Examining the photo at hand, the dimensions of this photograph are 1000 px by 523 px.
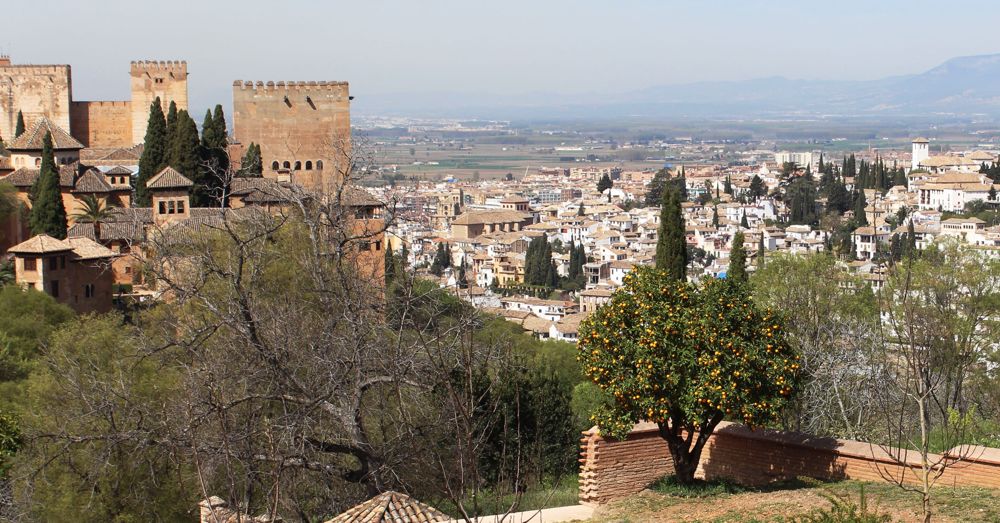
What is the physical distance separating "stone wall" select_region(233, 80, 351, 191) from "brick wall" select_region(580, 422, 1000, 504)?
20.7 m

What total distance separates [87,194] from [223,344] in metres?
14.3

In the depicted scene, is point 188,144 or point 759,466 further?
point 188,144

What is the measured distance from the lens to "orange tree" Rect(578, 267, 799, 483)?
39.2 ft

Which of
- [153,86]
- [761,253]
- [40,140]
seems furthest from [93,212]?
[761,253]

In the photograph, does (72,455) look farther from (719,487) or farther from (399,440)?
(719,487)

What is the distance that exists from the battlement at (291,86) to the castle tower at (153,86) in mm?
3886

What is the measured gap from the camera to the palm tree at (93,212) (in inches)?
1067

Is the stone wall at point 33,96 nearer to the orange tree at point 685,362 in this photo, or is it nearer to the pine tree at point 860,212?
the orange tree at point 685,362

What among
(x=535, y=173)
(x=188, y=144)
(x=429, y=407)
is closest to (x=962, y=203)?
(x=188, y=144)

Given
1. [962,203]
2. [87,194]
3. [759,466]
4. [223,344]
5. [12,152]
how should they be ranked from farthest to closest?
1. [962,203]
2. [12,152]
3. [87,194]
4. [223,344]
5. [759,466]

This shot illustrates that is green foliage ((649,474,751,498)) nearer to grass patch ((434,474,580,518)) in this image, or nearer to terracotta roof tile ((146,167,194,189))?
grass patch ((434,474,580,518))

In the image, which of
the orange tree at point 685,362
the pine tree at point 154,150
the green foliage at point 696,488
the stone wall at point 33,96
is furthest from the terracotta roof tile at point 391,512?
the stone wall at point 33,96

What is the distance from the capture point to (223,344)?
1482 centimetres

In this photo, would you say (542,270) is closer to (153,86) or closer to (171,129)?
(153,86)
